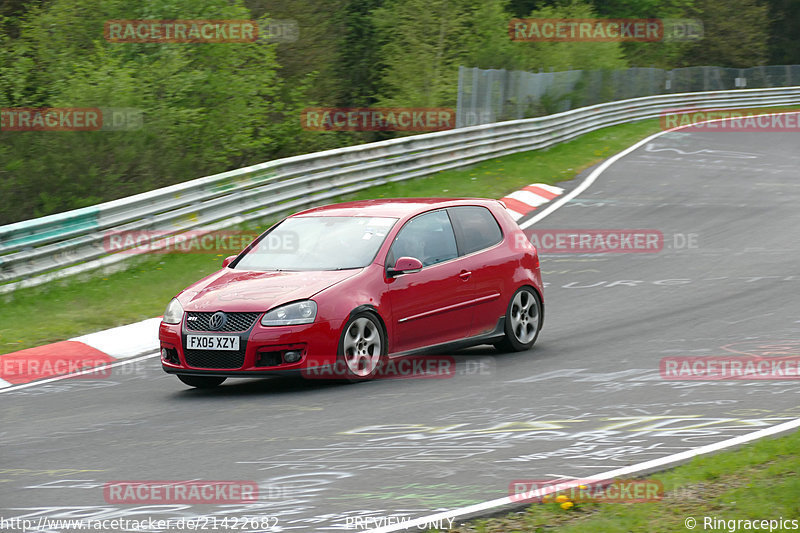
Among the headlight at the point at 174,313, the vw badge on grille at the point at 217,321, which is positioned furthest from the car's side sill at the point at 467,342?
the headlight at the point at 174,313

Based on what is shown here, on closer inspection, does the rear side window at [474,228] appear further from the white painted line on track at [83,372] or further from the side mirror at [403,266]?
the white painted line on track at [83,372]

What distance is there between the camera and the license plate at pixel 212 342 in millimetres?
8953

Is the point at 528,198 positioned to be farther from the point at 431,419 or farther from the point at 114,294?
the point at 431,419

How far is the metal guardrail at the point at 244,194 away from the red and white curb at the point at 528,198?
2228 mm

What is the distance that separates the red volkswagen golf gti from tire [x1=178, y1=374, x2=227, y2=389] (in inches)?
0.5

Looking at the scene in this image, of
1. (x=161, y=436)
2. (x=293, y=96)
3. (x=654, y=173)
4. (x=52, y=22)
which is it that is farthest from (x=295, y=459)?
(x=293, y=96)

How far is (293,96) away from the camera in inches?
1385

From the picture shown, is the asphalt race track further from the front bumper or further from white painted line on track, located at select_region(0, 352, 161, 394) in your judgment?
the front bumper

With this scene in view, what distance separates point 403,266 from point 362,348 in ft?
2.58

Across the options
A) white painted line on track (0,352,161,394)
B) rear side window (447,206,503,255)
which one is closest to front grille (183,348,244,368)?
white painted line on track (0,352,161,394)

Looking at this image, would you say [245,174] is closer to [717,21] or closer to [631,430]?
[631,430]

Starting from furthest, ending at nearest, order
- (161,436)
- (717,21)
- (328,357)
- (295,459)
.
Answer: (717,21) → (328,357) → (161,436) → (295,459)

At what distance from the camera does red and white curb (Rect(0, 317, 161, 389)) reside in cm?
1048

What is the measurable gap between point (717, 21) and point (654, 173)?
39767 millimetres
